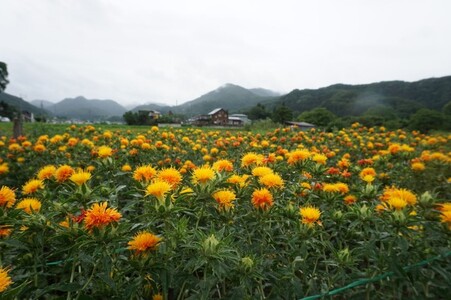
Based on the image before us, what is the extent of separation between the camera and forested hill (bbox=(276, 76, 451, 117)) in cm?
7494

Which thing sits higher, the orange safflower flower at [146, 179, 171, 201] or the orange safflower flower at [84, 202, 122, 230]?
the orange safflower flower at [146, 179, 171, 201]

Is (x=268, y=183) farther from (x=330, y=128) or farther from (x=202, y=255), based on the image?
(x=330, y=128)

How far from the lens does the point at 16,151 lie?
5.39 m

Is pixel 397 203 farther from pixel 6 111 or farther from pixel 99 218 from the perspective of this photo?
pixel 6 111

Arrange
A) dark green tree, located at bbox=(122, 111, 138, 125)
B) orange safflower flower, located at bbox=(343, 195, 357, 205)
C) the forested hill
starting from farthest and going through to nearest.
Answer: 1. the forested hill
2. dark green tree, located at bbox=(122, 111, 138, 125)
3. orange safflower flower, located at bbox=(343, 195, 357, 205)

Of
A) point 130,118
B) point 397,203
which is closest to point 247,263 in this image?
point 397,203

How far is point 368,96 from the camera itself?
320 ft

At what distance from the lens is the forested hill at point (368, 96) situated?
2951 inches

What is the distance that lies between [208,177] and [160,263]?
21.4 inches

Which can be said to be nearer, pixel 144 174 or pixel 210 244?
pixel 210 244

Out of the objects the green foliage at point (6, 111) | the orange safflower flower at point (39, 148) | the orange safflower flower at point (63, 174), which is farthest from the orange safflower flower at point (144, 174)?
the green foliage at point (6, 111)

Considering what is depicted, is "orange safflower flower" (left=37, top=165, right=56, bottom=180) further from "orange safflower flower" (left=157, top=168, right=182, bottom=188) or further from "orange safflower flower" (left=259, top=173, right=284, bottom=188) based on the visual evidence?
"orange safflower flower" (left=259, top=173, right=284, bottom=188)

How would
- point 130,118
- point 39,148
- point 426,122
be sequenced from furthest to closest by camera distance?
point 130,118, point 426,122, point 39,148

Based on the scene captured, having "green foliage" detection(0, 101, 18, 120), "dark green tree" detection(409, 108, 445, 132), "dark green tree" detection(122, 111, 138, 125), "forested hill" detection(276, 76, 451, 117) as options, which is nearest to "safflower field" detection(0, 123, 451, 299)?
"dark green tree" detection(409, 108, 445, 132)
